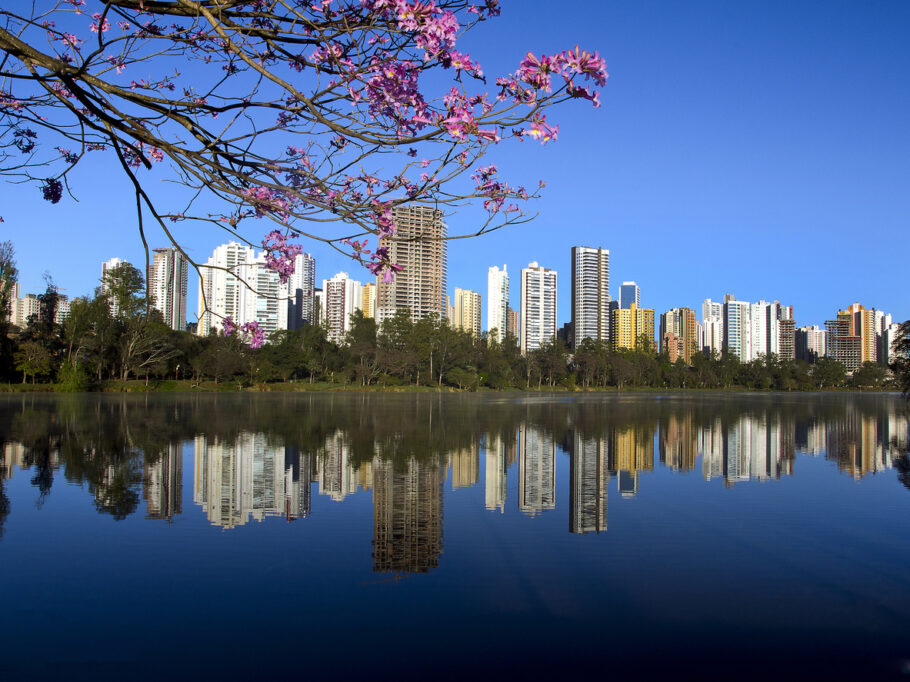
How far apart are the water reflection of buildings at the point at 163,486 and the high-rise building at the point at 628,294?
18837 centimetres

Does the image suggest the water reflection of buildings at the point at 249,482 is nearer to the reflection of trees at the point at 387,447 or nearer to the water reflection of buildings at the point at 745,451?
the reflection of trees at the point at 387,447

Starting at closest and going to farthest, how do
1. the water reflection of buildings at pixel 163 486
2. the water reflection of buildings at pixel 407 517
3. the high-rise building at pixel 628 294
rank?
the water reflection of buildings at pixel 407 517
the water reflection of buildings at pixel 163 486
the high-rise building at pixel 628 294

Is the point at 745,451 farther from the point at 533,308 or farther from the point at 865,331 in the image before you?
the point at 865,331

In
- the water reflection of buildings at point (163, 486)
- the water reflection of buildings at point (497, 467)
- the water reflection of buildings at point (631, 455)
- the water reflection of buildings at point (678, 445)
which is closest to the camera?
the water reflection of buildings at point (163, 486)

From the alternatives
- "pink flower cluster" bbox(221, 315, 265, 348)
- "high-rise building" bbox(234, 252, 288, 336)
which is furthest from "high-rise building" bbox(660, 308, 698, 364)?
"pink flower cluster" bbox(221, 315, 265, 348)

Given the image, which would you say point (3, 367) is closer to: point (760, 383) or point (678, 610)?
point (678, 610)

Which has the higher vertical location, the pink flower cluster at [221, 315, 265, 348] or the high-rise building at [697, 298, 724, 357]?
the high-rise building at [697, 298, 724, 357]

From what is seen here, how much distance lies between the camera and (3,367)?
43.3 m

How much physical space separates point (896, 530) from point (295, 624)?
5417 mm

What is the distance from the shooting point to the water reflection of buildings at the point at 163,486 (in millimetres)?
6266

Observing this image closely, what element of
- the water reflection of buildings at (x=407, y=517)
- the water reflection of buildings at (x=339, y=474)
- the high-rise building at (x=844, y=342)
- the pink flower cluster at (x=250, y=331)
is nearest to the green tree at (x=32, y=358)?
the water reflection of buildings at (x=339, y=474)

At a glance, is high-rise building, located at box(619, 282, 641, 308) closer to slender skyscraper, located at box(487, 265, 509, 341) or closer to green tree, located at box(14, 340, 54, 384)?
slender skyscraper, located at box(487, 265, 509, 341)

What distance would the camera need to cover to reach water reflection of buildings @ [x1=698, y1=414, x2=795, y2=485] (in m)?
9.66

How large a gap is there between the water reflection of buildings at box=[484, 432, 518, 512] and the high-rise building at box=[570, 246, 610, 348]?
107 m
